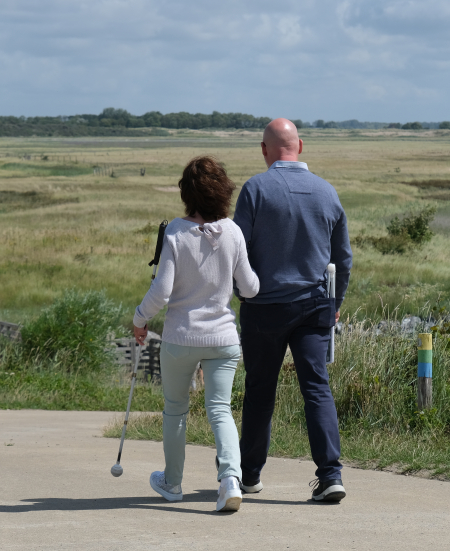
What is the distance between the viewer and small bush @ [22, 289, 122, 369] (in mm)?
15539

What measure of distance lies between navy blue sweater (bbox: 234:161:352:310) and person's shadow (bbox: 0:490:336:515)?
1.04 m

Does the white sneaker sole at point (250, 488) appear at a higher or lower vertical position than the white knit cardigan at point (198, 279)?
lower

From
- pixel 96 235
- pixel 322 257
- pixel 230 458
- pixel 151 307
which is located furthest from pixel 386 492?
pixel 96 235

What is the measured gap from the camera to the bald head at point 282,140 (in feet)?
14.1

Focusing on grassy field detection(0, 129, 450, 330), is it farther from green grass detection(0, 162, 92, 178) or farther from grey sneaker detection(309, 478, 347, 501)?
grey sneaker detection(309, 478, 347, 501)

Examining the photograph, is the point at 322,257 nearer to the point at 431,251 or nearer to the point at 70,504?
the point at 70,504

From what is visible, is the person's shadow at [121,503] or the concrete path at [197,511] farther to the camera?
the person's shadow at [121,503]

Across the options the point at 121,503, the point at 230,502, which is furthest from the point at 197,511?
the point at 121,503

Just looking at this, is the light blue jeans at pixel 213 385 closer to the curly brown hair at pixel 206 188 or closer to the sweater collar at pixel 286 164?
the curly brown hair at pixel 206 188

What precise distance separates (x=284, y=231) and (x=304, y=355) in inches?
25.1

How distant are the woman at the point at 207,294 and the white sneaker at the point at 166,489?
37 cm

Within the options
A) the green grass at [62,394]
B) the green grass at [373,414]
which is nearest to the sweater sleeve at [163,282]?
the green grass at [373,414]

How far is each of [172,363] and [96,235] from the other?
125 ft

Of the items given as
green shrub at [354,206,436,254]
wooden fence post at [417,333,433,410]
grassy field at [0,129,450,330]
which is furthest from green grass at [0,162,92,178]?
wooden fence post at [417,333,433,410]
